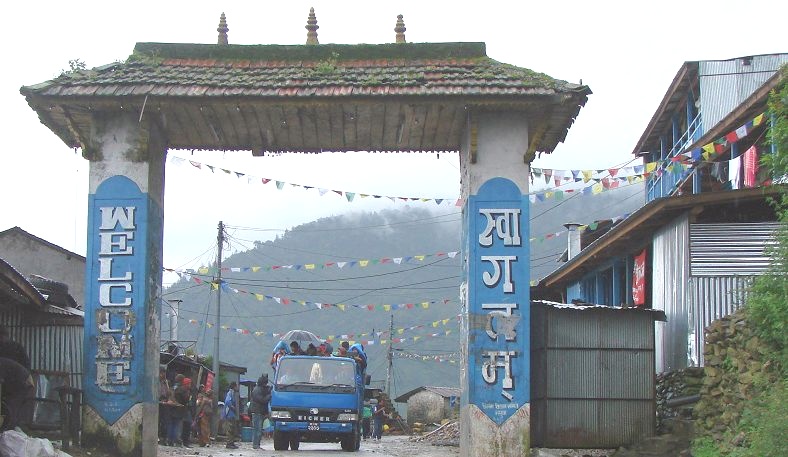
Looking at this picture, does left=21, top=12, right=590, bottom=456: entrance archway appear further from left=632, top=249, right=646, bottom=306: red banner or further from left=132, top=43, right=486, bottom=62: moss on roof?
left=632, top=249, right=646, bottom=306: red banner

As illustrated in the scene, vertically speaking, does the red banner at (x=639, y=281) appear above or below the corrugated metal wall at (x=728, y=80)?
below

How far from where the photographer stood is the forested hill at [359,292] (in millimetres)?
85562

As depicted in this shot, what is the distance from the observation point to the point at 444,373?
301 ft

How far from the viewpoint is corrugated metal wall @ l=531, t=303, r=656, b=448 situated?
1772 centimetres

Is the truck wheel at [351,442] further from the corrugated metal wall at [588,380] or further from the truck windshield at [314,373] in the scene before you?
the corrugated metal wall at [588,380]

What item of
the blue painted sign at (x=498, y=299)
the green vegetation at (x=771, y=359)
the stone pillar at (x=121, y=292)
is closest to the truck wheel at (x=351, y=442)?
the stone pillar at (x=121, y=292)

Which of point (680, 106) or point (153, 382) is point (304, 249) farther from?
point (153, 382)

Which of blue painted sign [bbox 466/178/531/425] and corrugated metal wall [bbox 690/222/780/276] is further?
corrugated metal wall [bbox 690/222/780/276]

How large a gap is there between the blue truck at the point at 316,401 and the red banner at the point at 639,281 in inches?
258

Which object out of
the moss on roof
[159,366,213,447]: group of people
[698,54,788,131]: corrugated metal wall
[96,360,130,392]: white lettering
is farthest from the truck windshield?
[698,54,788,131]: corrugated metal wall

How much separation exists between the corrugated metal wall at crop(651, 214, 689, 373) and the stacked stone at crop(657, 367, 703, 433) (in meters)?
0.57

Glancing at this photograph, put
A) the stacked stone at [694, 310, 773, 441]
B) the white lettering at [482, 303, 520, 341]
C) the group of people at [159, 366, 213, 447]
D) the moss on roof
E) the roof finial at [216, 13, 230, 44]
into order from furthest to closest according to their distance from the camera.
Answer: the group of people at [159, 366, 213, 447] → the roof finial at [216, 13, 230, 44] → the moss on roof → the white lettering at [482, 303, 520, 341] → the stacked stone at [694, 310, 773, 441]

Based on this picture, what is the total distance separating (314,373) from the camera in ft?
78.6

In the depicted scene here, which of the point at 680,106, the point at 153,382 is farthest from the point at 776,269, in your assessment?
the point at 680,106
